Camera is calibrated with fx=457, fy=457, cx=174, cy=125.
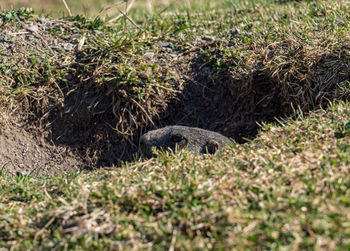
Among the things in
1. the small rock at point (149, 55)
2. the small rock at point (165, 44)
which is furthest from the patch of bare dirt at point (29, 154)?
the small rock at point (165, 44)

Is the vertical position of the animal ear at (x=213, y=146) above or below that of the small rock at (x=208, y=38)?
below

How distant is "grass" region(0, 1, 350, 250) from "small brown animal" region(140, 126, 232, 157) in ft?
1.10

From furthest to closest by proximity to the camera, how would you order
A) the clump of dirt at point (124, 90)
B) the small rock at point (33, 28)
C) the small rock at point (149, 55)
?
the small rock at point (33, 28) → the small rock at point (149, 55) → the clump of dirt at point (124, 90)

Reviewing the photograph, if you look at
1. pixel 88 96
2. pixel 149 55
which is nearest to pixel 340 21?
pixel 149 55

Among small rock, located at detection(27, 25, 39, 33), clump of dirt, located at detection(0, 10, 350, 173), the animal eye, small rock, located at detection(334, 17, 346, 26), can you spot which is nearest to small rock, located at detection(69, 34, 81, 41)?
clump of dirt, located at detection(0, 10, 350, 173)

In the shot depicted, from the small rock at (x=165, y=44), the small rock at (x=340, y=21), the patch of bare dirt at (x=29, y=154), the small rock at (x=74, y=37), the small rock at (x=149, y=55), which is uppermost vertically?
the small rock at (x=74, y=37)

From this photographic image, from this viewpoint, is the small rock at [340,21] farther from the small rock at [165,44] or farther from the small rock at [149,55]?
the small rock at [149,55]

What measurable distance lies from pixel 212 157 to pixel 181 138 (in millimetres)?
912

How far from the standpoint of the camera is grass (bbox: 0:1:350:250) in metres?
2.34

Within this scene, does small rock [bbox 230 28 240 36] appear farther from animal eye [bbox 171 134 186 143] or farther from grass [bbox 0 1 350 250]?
animal eye [bbox 171 134 186 143]

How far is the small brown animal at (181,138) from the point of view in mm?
4141

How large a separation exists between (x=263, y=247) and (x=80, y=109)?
A: 2807 millimetres

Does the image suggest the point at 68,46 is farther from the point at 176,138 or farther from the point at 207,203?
the point at 207,203

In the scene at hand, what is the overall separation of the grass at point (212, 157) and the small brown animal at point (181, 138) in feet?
1.10
